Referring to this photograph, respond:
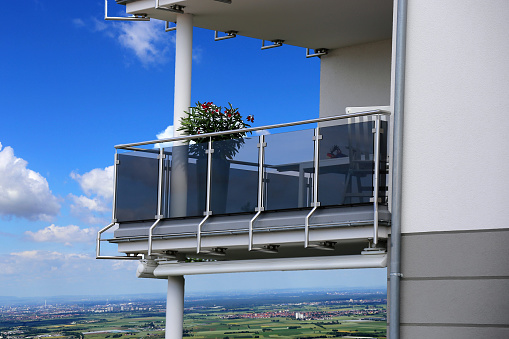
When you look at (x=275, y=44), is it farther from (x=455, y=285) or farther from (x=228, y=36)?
(x=455, y=285)

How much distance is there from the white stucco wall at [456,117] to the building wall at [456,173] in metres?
0.01

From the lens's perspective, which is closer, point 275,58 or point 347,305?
point 347,305

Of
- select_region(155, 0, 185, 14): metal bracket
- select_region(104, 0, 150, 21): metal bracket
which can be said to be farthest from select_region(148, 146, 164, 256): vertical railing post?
select_region(104, 0, 150, 21): metal bracket

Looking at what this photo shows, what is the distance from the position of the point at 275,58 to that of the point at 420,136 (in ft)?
125

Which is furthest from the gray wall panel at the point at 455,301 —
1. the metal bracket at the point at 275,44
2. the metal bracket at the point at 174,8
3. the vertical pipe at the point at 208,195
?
the metal bracket at the point at 275,44

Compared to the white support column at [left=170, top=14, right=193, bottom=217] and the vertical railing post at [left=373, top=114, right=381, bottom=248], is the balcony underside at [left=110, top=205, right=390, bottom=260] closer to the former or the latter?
the vertical railing post at [left=373, top=114, right=381, bottom=248]

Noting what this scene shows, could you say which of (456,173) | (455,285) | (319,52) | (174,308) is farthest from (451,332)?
(319,52)

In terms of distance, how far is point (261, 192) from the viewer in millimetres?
10648

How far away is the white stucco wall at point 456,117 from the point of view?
885 cm

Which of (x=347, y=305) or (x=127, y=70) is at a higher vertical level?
(x=127, y=70)

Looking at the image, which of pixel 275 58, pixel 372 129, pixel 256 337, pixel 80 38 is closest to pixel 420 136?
pixel 372 129

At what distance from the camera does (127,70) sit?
5403 cm

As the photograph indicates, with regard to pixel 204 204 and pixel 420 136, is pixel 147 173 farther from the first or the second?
pixel 420 136

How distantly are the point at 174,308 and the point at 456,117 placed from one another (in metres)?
5.51
